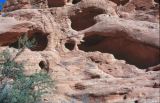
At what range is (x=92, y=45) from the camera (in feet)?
43.7

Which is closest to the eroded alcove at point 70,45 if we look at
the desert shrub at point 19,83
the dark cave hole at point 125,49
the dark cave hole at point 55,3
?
the dark cave hole at point 125,49

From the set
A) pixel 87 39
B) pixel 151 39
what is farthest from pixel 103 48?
pixel 151 39

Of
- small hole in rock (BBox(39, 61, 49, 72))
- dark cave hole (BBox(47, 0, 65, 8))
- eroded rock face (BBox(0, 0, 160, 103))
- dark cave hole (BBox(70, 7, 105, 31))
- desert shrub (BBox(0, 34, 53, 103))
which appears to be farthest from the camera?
dark cave hole (BBox(47, 0, 65, 8))

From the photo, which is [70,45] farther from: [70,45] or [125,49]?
[125,49]

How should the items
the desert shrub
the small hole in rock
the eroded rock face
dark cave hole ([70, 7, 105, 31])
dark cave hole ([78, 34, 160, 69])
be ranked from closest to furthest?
the desert shrub
the eroded rock face
the small hole in rock
dark cave hole ([78, 34, 160, 69])
dark cave hole ([70, 7, 105, 31])

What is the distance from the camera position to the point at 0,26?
1260cm

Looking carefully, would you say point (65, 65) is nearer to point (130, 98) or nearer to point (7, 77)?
point (130, 98)

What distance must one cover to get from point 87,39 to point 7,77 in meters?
4.84

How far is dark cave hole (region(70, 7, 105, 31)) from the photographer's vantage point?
1364 centimetres

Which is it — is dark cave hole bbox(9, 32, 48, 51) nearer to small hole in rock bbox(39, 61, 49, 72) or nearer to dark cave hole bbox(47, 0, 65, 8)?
small hole in rock bbox(39, 61, 49, 72)

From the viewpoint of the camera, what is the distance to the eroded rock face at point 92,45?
11.0 m

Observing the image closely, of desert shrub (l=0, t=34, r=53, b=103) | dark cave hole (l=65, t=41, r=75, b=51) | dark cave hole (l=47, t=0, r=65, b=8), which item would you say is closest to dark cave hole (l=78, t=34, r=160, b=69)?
dark cave hole (l=65, t=41, r=75, b=51)

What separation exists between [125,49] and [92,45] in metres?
0.88

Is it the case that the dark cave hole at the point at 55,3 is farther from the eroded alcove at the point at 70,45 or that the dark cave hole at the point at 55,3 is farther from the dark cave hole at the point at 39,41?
the eroded alcove at the point at 70,45
